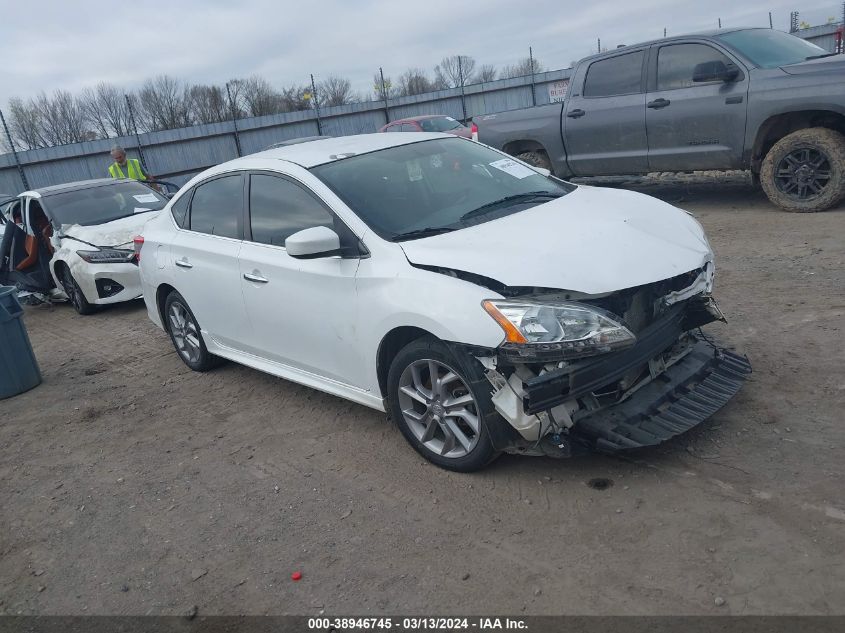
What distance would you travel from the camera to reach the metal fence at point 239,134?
1909 centimetres

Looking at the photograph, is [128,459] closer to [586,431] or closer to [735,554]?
[586,431]

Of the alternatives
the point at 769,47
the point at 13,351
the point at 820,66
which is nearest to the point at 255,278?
the point at 13,351

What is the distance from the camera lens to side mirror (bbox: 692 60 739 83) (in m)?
7.99

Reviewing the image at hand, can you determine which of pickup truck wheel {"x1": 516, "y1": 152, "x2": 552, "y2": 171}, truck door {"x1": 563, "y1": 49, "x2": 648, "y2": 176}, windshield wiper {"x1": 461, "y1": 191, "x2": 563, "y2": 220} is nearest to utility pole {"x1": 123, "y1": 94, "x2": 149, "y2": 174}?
pickup truck wheel {"x1": 516, "y1": 152, "x2": 552, "y2": 171}

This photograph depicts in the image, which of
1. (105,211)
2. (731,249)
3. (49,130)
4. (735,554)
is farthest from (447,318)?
(49,130)

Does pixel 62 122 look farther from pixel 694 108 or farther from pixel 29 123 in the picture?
pixel 694 108

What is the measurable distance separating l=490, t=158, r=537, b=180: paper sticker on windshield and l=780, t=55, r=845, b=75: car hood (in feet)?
14.9

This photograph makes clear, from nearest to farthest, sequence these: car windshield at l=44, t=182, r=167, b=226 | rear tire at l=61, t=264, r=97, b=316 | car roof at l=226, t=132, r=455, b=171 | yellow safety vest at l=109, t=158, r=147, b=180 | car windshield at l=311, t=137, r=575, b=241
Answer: car windshield at l=311, t=137, r=575, b=241
car roof at l=226, t=132, r=455, b=171
rear tire at l=61, t=264, r=97, b=316
car windshield at l=44, t=182, r=167, b=226
yellow safety vest at l=109, t=158, r=147, b=180

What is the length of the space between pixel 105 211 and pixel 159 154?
508 inches

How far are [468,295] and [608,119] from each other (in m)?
6.73

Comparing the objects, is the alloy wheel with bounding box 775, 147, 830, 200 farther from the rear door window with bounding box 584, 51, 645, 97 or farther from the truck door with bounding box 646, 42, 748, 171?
the rear door window with bounding box 584, 51, 645, 97

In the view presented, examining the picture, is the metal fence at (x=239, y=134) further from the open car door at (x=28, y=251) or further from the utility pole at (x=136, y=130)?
the open car door at (x=28, y=251)

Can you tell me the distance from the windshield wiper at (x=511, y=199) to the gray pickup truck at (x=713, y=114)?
466 cm

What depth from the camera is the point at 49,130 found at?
30031mm
